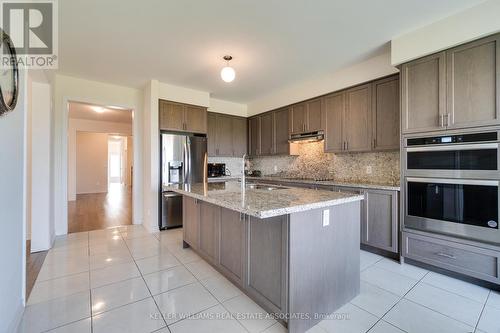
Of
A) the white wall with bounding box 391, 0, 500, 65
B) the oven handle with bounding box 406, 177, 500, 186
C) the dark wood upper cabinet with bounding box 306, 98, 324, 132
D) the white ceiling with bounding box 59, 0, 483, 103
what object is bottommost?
the oven handle with bounding box 406, 177, 500, 186

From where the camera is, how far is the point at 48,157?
3.11 m

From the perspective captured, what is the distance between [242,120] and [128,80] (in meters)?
2.53

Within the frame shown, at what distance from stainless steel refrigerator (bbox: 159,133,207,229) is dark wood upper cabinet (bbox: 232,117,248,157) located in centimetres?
104

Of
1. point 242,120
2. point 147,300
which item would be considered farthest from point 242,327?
point 242,120

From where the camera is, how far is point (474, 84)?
2111 mm

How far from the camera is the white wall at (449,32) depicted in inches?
78.8

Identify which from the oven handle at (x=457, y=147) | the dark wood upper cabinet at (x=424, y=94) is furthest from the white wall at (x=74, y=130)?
the oven handle at (x=457, y=147)

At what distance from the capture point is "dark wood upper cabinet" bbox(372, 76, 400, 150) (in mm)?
2893

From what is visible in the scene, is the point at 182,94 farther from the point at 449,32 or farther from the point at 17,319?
the point at 449,32

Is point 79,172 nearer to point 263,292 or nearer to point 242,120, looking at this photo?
point 242,120

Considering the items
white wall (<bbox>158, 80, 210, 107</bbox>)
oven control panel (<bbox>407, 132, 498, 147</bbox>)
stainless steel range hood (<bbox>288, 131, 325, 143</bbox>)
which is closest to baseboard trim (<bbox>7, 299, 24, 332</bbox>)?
white wall (<bbox>158, 80, 210, 107</bbox>)

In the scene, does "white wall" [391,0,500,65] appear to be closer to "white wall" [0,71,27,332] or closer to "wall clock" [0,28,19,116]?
"wall clock" [0,28,19,116]

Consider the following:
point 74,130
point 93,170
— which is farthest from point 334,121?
point 93,170

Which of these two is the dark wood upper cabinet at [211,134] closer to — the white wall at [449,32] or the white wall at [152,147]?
the white wall at [152,147]
